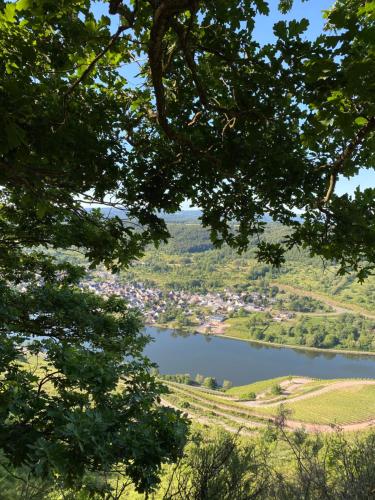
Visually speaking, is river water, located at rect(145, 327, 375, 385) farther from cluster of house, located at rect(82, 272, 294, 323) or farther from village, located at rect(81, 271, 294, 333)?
cluster of house, located at rect(82, 272, 294, 323)

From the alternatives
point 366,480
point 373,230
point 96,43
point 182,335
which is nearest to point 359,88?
point 373,230

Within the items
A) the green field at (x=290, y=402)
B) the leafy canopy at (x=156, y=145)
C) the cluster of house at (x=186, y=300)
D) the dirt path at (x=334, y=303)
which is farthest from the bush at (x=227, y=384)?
the leafy canopy at (x=156, y=145)

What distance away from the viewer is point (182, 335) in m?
70.0

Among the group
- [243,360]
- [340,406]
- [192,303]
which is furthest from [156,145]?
[192,303]

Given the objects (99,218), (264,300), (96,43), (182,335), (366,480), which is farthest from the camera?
(264,300)

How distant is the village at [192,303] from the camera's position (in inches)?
3059

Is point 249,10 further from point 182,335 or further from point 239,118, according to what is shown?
point 182,335

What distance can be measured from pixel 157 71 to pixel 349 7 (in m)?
1.05

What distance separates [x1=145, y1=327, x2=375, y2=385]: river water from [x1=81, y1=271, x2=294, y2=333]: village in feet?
26.4

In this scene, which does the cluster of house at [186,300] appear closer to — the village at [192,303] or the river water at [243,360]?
the village at [192,303]

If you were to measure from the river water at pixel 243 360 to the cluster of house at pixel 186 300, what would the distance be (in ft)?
45.2

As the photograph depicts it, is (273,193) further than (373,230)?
Yes

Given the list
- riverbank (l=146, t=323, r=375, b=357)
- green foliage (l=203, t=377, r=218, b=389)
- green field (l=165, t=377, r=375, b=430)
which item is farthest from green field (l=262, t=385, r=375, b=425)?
riverbank (l=146, t=323, r=375, b=357)

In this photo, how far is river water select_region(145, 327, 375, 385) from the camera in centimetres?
5241
